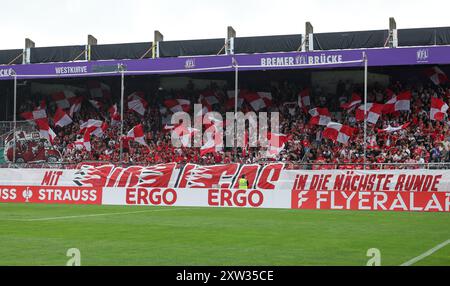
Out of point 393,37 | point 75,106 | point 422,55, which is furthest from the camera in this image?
point 75,106

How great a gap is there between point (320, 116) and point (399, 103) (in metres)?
4.07

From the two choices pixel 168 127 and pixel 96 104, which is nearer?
pixel 168 127

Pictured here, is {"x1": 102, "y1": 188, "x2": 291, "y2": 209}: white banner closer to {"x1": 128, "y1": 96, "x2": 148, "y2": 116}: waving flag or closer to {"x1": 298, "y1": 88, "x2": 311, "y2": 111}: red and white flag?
{"x1": 298, "y1": 88, "x2": 311, "y2": 111}: red and white flag

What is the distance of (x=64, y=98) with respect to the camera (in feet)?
160

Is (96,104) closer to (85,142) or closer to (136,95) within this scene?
(136,95)

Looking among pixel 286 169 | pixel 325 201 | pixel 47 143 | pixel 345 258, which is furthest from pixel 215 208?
pixel 47 143

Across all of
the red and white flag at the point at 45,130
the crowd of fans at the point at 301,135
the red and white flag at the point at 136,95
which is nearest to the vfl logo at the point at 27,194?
the crowd of fans at the point at 301,135

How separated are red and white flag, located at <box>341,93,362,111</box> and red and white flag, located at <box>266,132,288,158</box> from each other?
3.69 meters

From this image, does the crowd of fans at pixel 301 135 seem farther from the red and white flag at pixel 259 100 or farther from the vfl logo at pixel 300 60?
the vfl logo at pixel 300 60

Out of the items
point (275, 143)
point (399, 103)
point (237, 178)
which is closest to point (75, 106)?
point (275, 143)

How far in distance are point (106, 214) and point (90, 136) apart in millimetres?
22668

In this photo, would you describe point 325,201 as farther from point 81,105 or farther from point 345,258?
point 81,105
